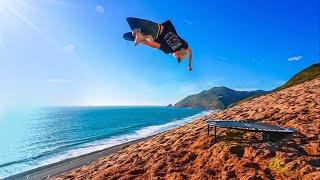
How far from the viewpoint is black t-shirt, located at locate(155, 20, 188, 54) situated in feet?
27.9

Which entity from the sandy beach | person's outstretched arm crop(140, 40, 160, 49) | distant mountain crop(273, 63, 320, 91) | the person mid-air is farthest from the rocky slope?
distant mountain crop(273, 63, 320, 91)

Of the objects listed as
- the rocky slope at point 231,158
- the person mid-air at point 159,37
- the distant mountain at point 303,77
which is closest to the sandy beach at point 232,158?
the rocky slope at point 231,158

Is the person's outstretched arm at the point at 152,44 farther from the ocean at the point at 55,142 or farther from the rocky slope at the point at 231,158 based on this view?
the ocean at the point at 55,142

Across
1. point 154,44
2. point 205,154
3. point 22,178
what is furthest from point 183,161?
point 22,178

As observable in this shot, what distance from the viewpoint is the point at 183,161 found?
1167 centimetres

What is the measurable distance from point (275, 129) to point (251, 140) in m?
1.56

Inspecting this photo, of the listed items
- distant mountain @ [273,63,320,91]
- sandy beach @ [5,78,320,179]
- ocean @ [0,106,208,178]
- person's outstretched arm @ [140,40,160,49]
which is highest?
distant mountain @ [273,63,320,91]

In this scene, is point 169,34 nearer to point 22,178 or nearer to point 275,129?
point 275,129

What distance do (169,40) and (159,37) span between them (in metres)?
0.33

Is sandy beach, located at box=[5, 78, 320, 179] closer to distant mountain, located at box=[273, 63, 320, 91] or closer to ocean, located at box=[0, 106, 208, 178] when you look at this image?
ocean, located at box=[0, 106, 208, 178]

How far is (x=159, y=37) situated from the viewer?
28.1 feet

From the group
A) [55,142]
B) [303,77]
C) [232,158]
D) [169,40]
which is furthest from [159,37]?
[303,77]

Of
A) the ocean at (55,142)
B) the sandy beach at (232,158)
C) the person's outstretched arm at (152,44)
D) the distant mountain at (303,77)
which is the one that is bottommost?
the ocean at (55,142)

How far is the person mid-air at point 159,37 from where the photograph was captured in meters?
8.11
